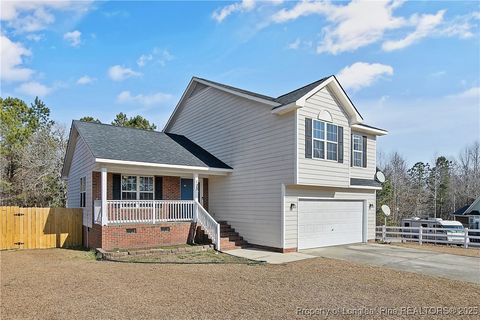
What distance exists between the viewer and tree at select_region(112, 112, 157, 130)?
96.3ft

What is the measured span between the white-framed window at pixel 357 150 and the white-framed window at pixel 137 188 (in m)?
9.80

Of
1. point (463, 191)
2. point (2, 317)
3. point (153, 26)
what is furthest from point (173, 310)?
point (463, 191)

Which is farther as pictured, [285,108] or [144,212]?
[144,212]

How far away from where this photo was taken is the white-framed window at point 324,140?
1353 cm

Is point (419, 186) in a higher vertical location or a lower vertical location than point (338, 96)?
lower

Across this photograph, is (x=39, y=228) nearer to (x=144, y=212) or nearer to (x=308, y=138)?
(x=144, y=212)

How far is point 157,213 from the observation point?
572 inches

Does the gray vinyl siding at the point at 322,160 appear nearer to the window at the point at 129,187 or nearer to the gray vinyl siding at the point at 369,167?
the gray vinyl siding at the point at 369,167

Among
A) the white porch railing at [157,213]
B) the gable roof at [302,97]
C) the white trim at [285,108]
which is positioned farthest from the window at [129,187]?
the white trim at [285,108]

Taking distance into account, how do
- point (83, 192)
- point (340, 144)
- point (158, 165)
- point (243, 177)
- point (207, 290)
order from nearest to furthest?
1. point (207, 290)
2. point (158, 165)
3. point (340, 144)
4. point (243, 177)
5. point (83, 192)

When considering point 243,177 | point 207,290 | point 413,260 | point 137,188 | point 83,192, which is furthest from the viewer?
point 83,192

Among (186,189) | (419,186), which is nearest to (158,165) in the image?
(186,189)

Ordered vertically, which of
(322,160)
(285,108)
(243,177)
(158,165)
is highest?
(285,108)

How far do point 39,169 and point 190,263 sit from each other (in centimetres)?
2020
